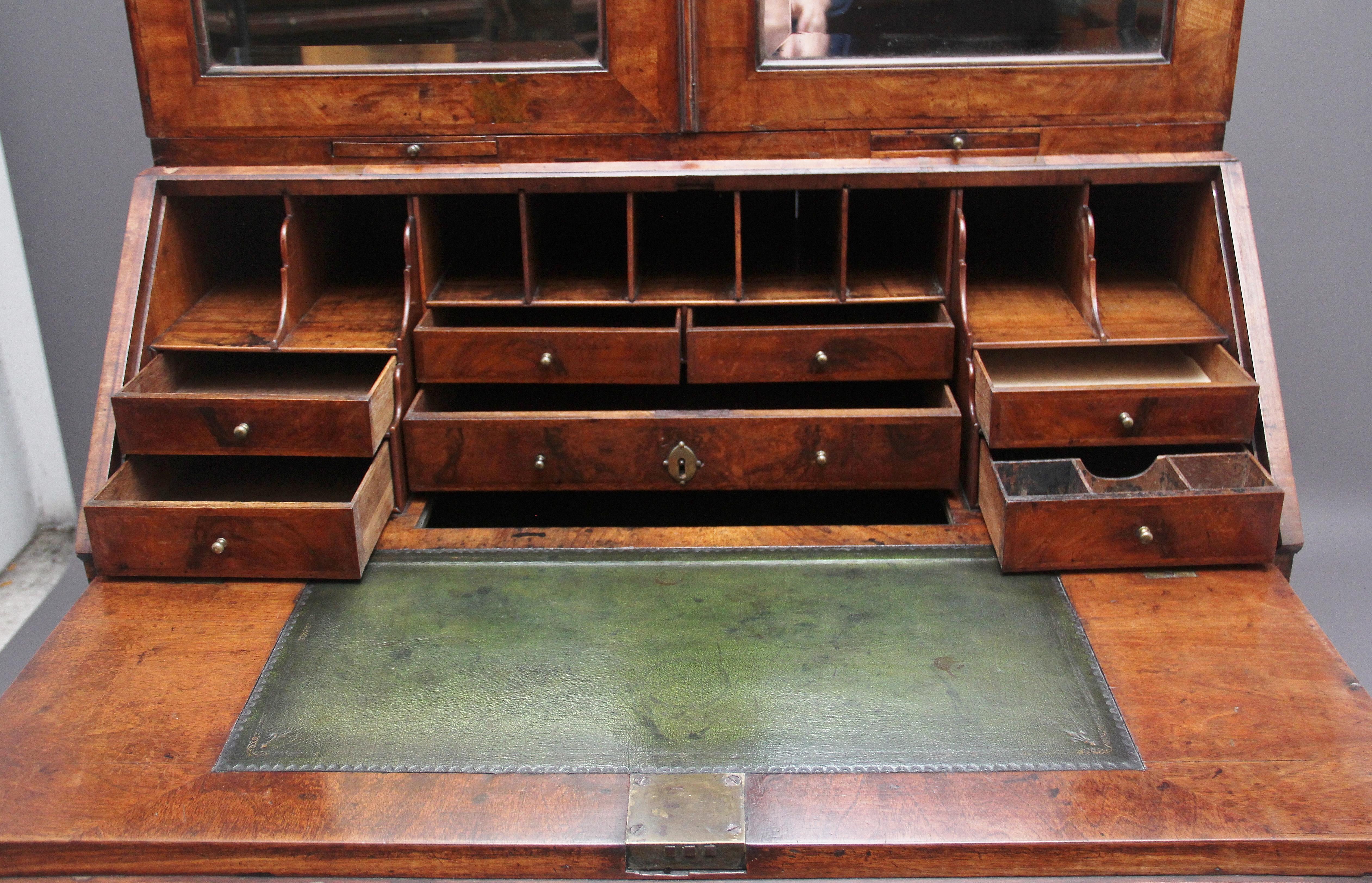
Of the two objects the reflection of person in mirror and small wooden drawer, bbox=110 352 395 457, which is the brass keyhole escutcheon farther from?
the reflection of person in mirror

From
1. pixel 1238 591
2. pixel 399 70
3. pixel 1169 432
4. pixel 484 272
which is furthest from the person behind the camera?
pixel 484 272

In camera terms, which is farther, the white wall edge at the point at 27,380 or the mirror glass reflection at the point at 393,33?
the white wall edge at the point at 27,380

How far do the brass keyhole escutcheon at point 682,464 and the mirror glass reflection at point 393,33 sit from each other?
740 millimetres

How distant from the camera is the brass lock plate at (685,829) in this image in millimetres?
1497

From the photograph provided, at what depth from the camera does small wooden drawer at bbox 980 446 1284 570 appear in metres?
1.96

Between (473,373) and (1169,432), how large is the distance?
49.5 inches

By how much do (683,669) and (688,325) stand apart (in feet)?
2.33

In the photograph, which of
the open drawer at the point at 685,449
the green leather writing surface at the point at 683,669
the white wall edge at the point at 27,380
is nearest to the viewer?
the green leather writing surface at the point at 683,669

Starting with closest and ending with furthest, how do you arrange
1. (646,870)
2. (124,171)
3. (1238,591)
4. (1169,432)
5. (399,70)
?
(646,870)
(1238,591)
(1169,432)
(399,70)
(124,171)

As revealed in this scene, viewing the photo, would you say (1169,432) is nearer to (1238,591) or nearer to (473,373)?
(1238,591)

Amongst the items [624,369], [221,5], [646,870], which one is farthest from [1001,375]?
[221,5]

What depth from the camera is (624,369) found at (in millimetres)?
2248

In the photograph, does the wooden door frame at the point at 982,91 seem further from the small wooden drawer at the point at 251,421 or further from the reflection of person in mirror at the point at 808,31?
the small wooden drawer at the point at 251,421

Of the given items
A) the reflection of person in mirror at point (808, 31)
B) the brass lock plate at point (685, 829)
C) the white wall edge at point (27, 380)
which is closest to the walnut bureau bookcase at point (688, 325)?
the reflection of person in mirror at point (808, 31)
